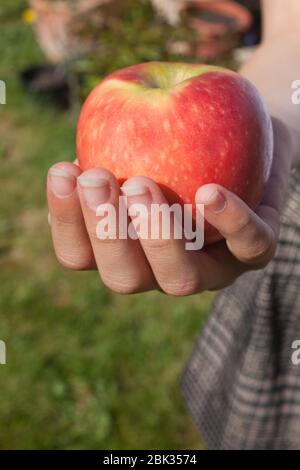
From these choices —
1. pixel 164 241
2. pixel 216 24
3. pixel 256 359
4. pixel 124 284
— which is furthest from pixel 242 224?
pixel 216 24

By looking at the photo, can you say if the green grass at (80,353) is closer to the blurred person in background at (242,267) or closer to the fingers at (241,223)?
the blurred person in background at (242,267)

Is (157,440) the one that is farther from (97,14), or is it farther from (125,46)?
(97,14)

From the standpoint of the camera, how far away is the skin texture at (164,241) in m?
0.94

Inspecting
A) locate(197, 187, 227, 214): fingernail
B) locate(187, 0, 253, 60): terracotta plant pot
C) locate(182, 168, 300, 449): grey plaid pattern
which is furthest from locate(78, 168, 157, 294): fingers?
locate(187, 0, 253, 60): terracotta plant pot

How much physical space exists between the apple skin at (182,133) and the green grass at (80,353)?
1.19 m

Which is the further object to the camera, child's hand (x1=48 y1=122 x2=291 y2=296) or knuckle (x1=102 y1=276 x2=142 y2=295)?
knuckle (x1=102 y1=276 x2=142 y2=295)

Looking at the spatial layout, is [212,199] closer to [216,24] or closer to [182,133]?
[182,133]

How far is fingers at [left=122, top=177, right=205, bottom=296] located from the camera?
92 centimetres

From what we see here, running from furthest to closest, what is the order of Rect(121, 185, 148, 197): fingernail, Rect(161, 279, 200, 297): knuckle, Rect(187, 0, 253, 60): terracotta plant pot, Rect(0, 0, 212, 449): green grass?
Rect(187, 0, 253, 60): terracotta plant pot < Rect(0, 0, 212, 449): green grass < Rect(161, 279, 200, 297): knuckle < Rect(121, 185, 148, 197): fingernail

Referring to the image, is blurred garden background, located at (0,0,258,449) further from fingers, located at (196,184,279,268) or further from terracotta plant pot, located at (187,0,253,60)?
fingers, located at (196,184,279,268)

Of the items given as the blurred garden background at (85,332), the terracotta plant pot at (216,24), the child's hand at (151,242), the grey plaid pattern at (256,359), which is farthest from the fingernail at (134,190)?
the terracotta plant pot at (216,24)

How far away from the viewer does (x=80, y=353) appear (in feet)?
7.51

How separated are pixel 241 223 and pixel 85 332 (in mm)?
1489

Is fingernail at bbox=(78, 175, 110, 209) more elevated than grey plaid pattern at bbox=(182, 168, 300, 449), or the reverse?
fingernail at bbox=(78, 175, 110, 209)
